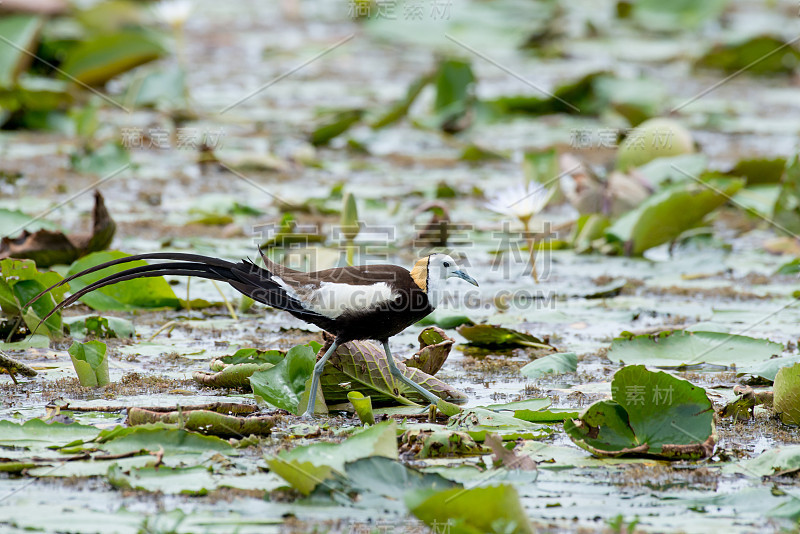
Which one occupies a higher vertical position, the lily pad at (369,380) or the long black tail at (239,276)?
the long black tail at (239,276)

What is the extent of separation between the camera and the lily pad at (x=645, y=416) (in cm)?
332

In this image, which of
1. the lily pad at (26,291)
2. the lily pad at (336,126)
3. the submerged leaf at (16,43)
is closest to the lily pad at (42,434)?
the lily pad at (26,291)

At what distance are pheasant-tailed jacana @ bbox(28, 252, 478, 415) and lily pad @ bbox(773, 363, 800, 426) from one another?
1.29 m

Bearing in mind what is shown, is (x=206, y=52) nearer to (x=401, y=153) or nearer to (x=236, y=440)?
(x=401, y=153)

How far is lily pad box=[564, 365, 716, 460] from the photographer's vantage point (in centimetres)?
332

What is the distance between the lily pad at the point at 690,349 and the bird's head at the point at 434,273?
3.10ft

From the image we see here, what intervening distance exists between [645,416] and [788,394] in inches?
23.4

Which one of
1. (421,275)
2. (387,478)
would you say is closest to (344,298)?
(421,275)

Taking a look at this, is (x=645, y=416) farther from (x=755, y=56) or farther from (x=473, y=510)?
(x=755, y=56)

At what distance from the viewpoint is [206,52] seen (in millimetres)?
12617

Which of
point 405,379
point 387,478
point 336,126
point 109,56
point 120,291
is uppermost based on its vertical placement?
point 109,56

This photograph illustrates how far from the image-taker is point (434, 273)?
3.88 m

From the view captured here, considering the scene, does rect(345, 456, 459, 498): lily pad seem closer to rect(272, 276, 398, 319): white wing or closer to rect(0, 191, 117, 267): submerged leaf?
rect(272, 276, 398, 319): white wing

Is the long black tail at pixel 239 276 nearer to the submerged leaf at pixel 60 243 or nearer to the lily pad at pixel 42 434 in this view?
the lily pad at pixel 42 434
